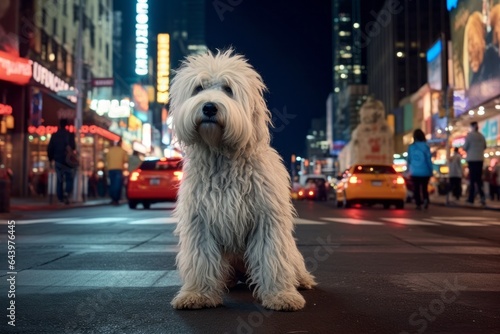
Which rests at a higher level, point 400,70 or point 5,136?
point 400,70

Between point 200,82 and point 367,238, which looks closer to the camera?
point 200,82

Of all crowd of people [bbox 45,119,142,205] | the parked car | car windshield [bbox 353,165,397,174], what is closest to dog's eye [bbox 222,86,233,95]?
crowd of people [bbox 45,119,142,205]

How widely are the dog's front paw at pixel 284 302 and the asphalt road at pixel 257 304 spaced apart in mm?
52

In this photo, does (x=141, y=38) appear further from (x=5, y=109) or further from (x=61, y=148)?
(x=61, y=148)

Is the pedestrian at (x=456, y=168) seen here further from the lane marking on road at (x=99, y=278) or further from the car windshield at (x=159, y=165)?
the lane marking on road at (x=99, y=278)

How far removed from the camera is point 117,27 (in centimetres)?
6369

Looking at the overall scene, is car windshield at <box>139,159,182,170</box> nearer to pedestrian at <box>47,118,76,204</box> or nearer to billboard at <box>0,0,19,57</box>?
pedestrian at <box>47,118,76,204</box>

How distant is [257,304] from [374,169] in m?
16.8

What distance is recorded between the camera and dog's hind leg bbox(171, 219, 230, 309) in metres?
3.82

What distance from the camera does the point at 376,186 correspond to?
19.7 metres

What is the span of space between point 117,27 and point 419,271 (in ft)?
204

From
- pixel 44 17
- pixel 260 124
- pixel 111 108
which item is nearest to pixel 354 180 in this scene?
pixel 260 124

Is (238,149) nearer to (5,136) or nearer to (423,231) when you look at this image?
(423,231)

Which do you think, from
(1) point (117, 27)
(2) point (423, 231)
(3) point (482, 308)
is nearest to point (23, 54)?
(2) point (423, 231)
